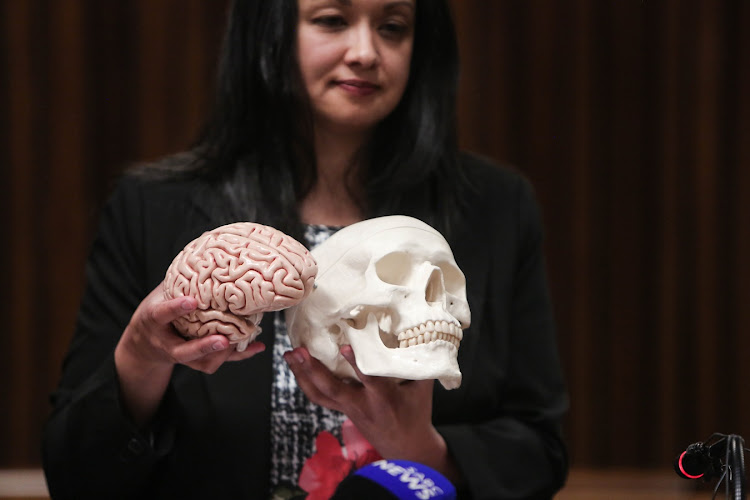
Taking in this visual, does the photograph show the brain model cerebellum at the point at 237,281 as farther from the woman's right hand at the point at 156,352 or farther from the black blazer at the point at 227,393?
the black blazer at the point at 227,393

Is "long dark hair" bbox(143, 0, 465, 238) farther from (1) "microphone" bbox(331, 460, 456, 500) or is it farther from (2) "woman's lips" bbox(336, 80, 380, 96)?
(1) "microphone" bbox(331, 460, 456, 500)

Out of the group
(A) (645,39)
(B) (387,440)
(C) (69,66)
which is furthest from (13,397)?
(A) (645,39)

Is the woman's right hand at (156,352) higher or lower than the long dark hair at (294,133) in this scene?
lower

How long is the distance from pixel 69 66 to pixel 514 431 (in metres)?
1.83

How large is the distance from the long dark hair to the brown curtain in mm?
1182

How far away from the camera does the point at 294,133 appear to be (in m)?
1.55

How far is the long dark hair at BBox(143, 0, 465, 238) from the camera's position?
150cm

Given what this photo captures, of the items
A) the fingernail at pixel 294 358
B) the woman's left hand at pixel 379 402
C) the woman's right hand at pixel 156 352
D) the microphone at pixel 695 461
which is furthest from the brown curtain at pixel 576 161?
the microphone at pixel 695 461

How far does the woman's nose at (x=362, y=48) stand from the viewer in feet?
4.42

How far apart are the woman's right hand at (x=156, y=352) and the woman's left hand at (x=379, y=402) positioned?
82 mm

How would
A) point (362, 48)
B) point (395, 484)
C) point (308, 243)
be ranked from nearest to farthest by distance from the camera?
point (395, 484)
point (362, 48)
point (308, 243)

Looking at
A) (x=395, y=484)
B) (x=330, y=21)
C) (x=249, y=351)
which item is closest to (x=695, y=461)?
(x=395, y=484)

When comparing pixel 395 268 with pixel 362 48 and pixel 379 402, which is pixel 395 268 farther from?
pixel 362 48

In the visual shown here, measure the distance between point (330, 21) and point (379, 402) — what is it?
59 cm
